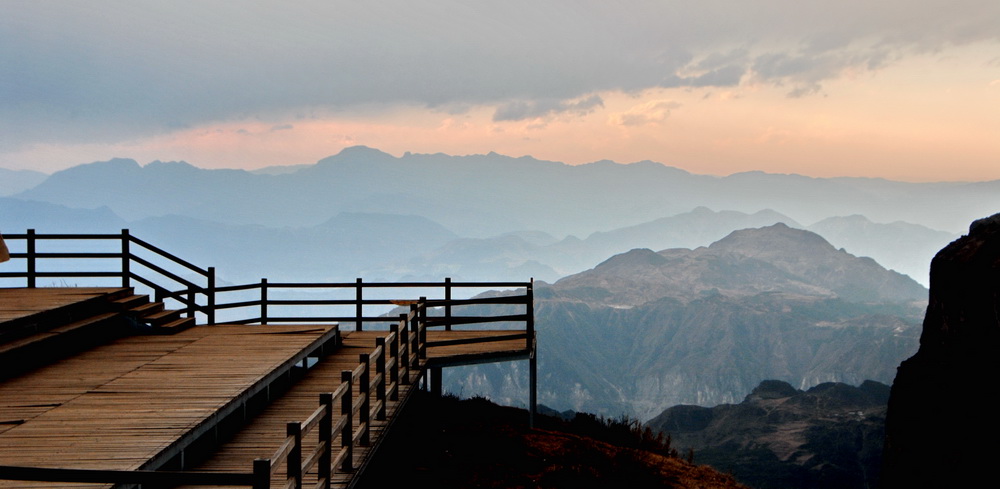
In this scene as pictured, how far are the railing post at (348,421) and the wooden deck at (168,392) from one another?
0.40ft

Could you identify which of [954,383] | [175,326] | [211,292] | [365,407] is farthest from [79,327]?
[954,383]

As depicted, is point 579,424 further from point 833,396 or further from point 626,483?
point 833,396

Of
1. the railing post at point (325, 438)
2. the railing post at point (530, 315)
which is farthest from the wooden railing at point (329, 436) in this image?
the railing post at point (530, 315)

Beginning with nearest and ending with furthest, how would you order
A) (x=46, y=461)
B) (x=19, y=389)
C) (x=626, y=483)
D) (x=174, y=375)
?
(x=46, y=461) < (x=19, y=389) < (x=174, y=375) < (x=626, y=483)

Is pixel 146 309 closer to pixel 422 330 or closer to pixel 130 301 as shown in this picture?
pixel 130 301

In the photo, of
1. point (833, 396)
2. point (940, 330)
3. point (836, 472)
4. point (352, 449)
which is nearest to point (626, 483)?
point (352, 449)

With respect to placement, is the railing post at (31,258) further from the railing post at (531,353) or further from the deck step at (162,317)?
the railing post at (531,353)

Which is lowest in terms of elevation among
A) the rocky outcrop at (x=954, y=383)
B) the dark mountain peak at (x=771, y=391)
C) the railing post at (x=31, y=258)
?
the dark mountain peak at (x=771, y=391)

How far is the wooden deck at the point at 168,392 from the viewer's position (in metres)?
8.77

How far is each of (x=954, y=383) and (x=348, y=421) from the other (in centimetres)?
1660

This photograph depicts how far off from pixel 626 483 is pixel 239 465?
706 centimetres

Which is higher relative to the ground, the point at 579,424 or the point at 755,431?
the point at 579,424

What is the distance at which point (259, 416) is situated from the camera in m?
11.6

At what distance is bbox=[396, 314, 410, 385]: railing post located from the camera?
45.3 ft
